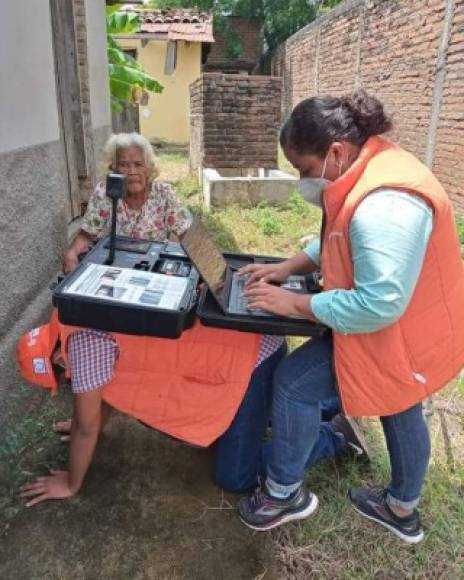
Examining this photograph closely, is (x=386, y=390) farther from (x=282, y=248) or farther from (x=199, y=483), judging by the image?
(x=282, y=248)

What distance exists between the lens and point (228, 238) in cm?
545

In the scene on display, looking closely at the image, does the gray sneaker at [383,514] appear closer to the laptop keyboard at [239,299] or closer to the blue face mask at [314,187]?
the laptop keyboard at [239,299]

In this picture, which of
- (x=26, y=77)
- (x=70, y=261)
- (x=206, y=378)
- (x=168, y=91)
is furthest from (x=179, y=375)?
(x=168, y=91)

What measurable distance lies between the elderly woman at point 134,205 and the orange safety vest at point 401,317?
1.55 m

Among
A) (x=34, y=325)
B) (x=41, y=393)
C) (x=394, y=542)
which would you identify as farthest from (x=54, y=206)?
(x=394, y=542)

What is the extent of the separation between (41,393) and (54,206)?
3.59 ft

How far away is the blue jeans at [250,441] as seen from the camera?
186 centimetres

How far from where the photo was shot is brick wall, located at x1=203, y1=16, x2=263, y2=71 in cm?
2014

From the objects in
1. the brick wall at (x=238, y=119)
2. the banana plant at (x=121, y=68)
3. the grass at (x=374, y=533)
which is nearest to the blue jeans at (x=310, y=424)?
the grass at (x=374, y=533)

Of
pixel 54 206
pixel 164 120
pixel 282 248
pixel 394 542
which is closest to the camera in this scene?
pixel 394 542

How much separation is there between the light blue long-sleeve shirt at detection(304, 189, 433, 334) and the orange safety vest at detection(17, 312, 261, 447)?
1.55ft

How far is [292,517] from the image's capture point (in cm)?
190

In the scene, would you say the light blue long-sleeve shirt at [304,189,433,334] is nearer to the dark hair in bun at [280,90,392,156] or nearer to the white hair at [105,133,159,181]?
the dark hair in bun at [280,90,392,156]

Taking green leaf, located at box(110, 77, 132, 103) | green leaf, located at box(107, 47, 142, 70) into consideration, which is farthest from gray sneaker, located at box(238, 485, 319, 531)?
green leaf, located at box(107, 47, 142, 70)
